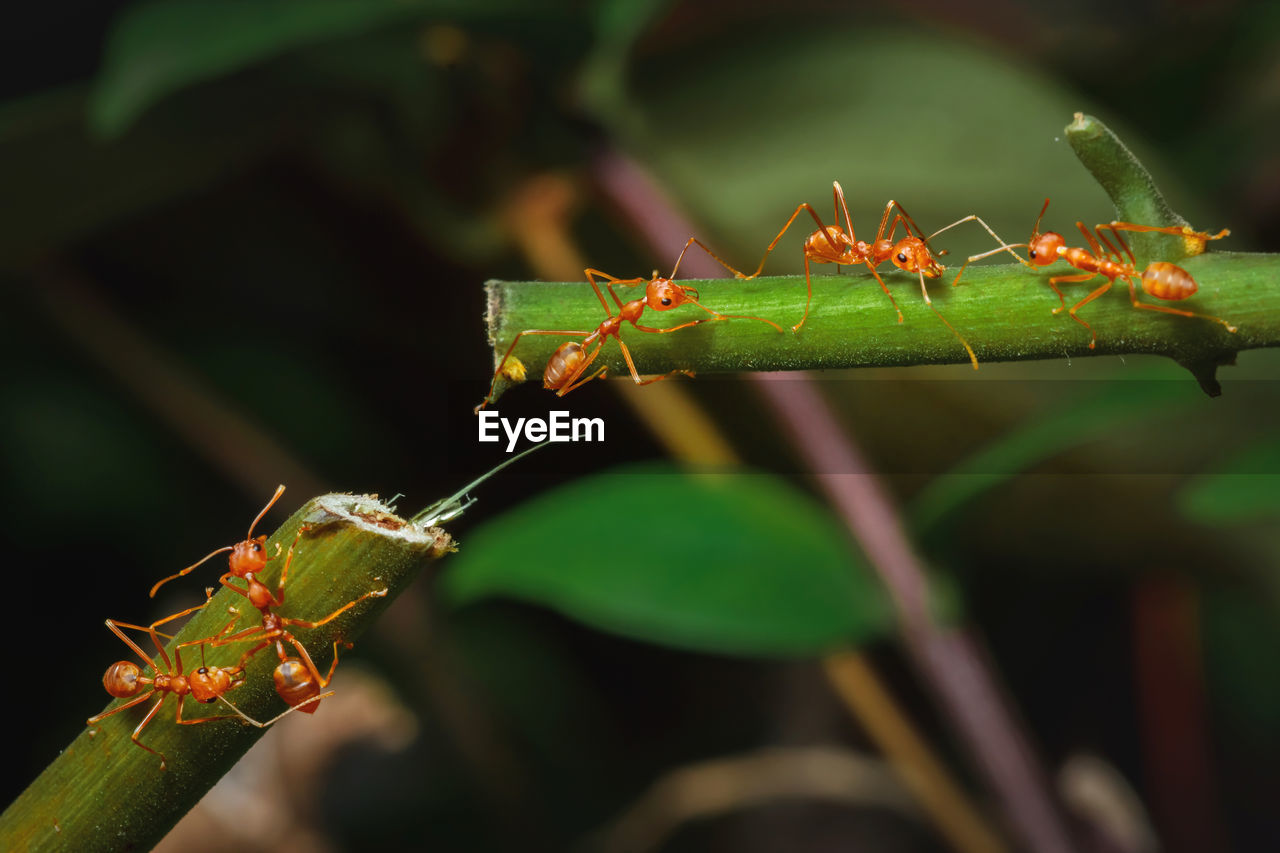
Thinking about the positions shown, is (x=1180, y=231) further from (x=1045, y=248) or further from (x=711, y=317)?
(x=711, y=317)

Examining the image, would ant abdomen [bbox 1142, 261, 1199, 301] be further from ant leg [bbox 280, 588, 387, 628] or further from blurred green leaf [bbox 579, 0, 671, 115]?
blurred green leaf [bbox 579, 0, 671, 115]

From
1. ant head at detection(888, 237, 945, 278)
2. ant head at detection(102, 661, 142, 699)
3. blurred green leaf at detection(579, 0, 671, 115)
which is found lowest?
ant head at detection(102, 661, 142, 699)

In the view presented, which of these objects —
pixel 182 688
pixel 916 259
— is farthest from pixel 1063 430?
pixel 182 688

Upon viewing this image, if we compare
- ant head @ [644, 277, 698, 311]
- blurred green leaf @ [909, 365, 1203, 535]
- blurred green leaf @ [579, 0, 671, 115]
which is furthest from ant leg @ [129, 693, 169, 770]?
blurred green leaf @ [579, 0, 671, 115]

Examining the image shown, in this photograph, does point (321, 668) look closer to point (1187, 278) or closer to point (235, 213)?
point (1187, 278)

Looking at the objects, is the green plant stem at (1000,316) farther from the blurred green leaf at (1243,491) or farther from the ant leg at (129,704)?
the blurred green leaf at (1243,491)

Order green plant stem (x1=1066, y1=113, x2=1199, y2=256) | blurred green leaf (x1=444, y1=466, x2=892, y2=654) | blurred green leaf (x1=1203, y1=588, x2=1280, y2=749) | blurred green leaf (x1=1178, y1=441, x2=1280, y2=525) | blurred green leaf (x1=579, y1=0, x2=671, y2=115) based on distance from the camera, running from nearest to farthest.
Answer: green plant stem (x1=1066, y1=113, x2=1199, y2=256), blurred green leaf (x1=1178, y1=441, x2=1280, y2=525), blurred green leaf (x1=444, y1=466, x2=892, y2=654), blurred green leaf (x1=579, y1=0, x2=671, y2=115), blurred green leaf (x1=1203, y1=588, x2=1280, y2=749)
